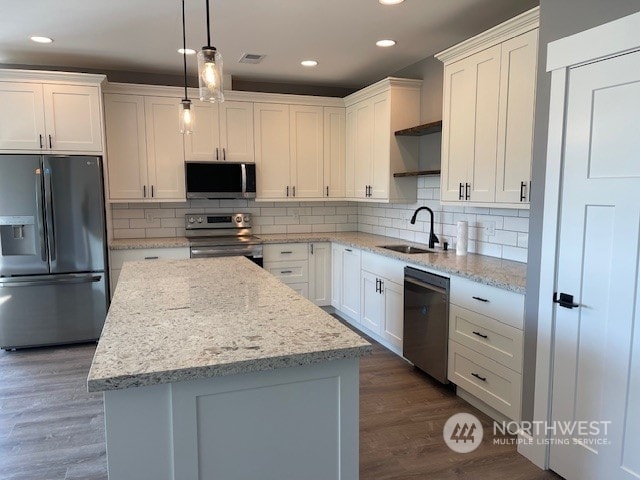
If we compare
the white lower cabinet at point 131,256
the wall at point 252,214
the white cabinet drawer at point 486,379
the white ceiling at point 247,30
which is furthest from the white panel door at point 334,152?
the white cabinet drawer at point 486,379

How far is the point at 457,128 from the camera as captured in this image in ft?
10.7

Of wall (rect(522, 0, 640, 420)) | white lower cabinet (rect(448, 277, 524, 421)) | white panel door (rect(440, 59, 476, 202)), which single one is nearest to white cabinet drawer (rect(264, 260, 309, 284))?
white panel door (rect(440, 59, 476, 202))

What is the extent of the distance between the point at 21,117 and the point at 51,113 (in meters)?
0.23

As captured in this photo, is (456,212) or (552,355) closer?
(552,355)

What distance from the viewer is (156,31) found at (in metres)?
3.39

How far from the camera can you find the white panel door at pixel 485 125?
2.91 metres

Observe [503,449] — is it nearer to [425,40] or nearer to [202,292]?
[202,292]

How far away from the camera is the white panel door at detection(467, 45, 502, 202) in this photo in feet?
9.55

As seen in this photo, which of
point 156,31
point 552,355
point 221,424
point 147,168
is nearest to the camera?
point 221,424

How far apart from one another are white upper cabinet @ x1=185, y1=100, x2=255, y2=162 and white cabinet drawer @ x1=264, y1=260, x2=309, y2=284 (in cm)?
115

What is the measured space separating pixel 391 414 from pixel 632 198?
1814mm

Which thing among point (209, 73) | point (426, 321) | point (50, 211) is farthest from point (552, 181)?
point (50, 211)

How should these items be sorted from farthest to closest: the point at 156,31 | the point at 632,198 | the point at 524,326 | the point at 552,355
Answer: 1. the point at 156,31
2. the point at 524,326
3. the point at 552,355
4. the point at 632,198

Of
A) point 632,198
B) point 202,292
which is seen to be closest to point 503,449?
point 632,198
